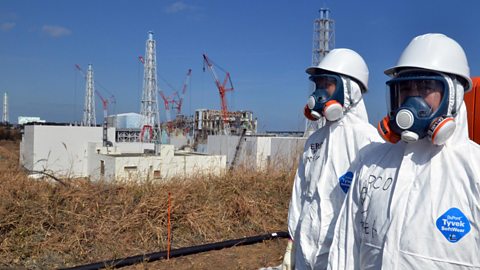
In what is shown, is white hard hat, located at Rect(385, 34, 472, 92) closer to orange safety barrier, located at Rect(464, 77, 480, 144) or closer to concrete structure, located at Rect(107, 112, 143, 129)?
orange safety barrier, located at Rect(464, 77, 480, 144)

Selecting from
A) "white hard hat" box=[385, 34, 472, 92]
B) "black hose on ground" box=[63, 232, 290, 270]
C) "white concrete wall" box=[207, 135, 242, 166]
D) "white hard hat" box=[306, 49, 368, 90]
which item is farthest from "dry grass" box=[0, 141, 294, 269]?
"white concrete wall" box=[207, 135, 242, 166]

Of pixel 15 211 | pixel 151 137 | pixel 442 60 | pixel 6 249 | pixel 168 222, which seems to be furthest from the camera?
pixel 151 137

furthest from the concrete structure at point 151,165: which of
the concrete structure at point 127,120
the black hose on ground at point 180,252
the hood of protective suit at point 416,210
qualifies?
the concrete structure at point 127,120

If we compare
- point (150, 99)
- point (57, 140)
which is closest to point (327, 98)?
point (57, 140)

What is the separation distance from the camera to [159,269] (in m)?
4.16

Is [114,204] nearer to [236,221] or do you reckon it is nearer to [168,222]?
[168,222]

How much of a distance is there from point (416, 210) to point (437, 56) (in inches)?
25.2

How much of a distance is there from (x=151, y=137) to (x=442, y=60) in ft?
159

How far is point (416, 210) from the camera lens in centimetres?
154

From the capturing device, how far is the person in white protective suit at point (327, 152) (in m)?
2.43

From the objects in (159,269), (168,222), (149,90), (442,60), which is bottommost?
(159,269)

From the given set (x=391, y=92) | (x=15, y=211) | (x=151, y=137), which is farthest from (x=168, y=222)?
(x=151, y=137)

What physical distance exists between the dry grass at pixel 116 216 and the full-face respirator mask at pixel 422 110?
3.68m

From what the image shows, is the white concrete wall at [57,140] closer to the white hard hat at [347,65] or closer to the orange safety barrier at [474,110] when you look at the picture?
the white hard hat at [347,65]
